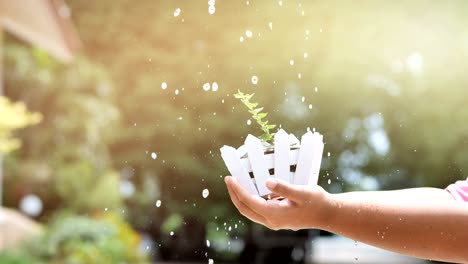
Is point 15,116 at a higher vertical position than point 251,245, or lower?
higher

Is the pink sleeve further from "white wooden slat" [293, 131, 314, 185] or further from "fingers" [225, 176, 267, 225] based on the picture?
"fingers" [225, 176, 267, 225]

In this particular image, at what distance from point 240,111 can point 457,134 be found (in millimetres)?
2340

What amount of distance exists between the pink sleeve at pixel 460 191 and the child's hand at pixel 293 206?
33 cm

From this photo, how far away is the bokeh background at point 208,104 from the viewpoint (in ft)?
27.0

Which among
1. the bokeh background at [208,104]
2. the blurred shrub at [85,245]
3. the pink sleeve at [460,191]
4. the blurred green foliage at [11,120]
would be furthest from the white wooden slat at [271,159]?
the blurred green foliage at [11,120]

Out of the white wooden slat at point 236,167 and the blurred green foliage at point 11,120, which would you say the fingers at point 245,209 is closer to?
the white wooden slat at point 236,167

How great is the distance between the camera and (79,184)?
28.1 feet

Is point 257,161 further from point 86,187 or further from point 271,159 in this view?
point 86,187

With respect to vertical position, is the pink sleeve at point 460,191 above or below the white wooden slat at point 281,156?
below

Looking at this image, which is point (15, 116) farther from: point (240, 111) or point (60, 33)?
point (240, 111)

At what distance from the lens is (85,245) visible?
286 inches

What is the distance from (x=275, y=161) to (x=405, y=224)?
0.81 ft

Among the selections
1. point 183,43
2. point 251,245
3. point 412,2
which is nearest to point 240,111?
point 183,43

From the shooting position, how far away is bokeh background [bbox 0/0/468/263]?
8.22 m
